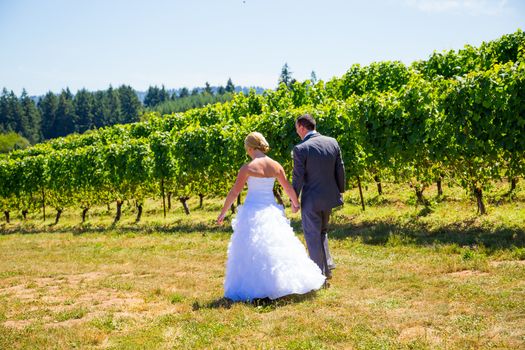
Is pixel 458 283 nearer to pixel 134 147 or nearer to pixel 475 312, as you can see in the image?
pixel 475 312

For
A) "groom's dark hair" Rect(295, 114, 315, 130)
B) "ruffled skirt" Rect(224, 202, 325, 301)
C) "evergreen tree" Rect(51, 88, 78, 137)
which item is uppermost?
"evergreen tree" Rect(51, 88, 78, 137)

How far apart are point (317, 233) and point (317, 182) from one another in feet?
2.90

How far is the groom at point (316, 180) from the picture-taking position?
809 cm

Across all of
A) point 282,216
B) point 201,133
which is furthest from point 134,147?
point 282,216

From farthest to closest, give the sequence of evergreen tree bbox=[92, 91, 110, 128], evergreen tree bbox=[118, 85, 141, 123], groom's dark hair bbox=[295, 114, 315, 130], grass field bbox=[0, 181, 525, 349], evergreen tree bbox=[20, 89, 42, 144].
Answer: evergreen tree bbox=[118, 85, 141, 123] < evergreen tree bbox=[92, 91, 110, 128] < evergreen tree bbox=[20, 89, 42, 144] < groom's dark hair bbox=[295, 114, 315, 130] < grass field bbox=[0, 181, 525, 349]

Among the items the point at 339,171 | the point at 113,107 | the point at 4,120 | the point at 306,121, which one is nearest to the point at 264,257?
the point at 339,171

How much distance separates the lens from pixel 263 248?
7629 millimetres

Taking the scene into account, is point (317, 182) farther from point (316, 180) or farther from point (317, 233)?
point (317, 233)

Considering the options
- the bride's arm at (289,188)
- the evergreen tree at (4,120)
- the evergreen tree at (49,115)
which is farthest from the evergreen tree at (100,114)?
the bride's arm at (289,188)

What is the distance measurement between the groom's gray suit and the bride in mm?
372

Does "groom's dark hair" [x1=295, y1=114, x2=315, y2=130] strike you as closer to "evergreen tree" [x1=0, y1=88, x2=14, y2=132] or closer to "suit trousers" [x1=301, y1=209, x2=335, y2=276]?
"suit trousers" [x1=301, y1=209, x2=335, y2=276]

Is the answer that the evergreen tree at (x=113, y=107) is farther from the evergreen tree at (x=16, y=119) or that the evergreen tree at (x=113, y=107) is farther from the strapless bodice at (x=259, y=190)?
the strapless bodice at (x=259, y=190)

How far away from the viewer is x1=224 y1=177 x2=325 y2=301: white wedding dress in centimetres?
757

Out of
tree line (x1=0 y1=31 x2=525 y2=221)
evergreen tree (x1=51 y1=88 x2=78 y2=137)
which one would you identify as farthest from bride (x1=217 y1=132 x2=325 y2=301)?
evergreen tree (x1=51 y1=88 x2=78 y2=137)
